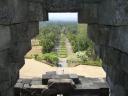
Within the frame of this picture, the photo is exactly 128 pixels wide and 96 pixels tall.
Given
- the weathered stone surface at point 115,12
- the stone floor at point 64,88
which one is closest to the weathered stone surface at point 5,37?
the weathered stone surface at point 115,12

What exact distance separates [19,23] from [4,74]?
2.70 feet

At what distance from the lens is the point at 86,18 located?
4.07 m

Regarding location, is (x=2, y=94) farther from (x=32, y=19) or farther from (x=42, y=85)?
(x=42, y=85)

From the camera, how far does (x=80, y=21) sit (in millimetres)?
4109

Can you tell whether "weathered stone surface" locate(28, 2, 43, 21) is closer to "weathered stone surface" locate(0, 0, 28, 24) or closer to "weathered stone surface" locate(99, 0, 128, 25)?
"weathered stone surface" locate(0, 0, 28, 24)

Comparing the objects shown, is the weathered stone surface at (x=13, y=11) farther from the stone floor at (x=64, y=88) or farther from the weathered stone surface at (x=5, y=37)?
the stone floor at (x=64, y=88)

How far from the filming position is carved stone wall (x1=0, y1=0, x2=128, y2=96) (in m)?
3.42

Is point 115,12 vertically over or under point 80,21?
over

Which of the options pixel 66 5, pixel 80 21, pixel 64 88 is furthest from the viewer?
pixel 64 88

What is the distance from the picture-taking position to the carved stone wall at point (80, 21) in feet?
11.2

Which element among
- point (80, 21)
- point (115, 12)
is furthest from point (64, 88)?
point (115, 12)

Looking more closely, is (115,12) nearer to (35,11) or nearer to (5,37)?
(35,11)

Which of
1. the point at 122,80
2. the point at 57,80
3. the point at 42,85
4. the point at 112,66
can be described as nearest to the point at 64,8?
the point at 112,66

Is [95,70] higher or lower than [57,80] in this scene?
lower
